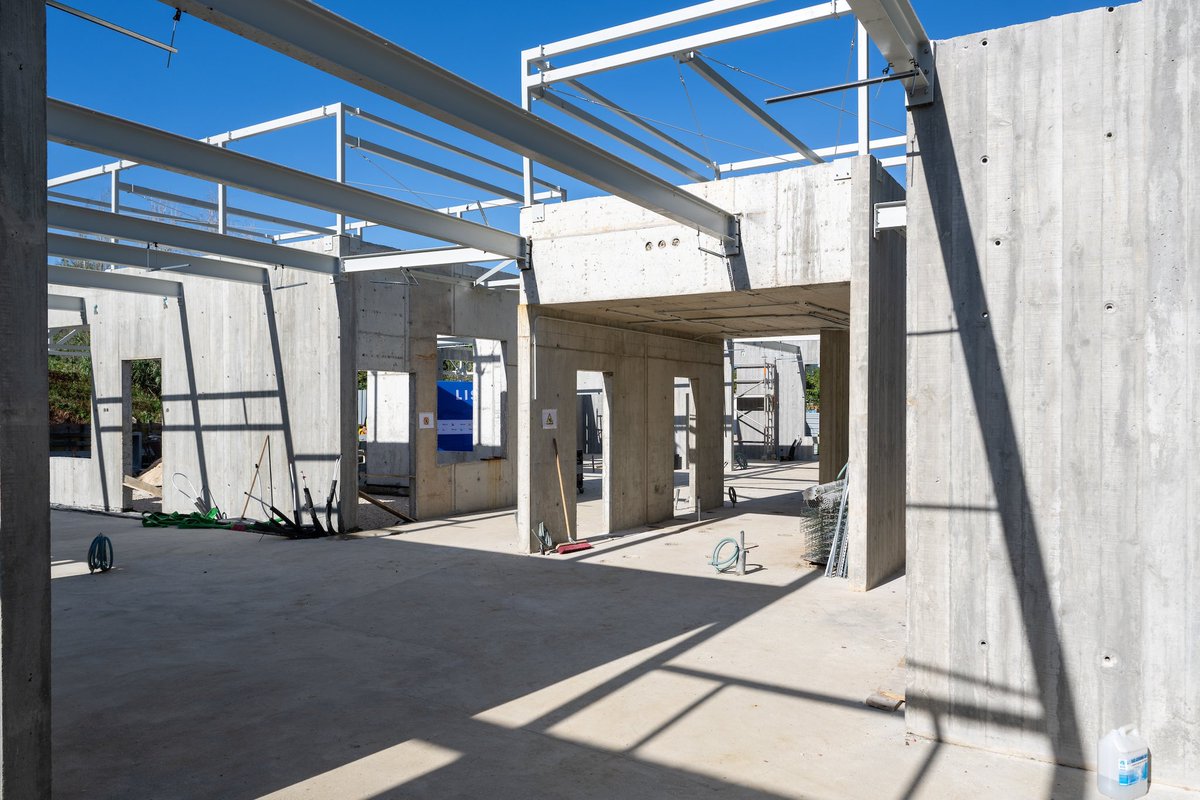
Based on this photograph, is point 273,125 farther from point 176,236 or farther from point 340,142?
point 176,236

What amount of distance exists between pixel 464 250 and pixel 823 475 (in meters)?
7.31

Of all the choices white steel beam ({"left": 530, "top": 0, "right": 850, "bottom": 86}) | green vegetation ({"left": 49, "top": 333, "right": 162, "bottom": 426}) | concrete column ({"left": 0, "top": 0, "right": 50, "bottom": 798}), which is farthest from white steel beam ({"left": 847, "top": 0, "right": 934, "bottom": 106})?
green vegetation ({"left": 49, "top": 333, "right": 162, "bottom": 426})

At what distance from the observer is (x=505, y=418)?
16578mm

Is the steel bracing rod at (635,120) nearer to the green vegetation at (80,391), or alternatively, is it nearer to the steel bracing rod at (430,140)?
the steel bracing rod at (430,140)

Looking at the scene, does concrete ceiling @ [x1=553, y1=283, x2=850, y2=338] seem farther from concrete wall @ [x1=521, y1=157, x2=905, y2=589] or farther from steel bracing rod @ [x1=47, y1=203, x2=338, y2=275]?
steel bracing rod @ [x1=47, y1=203, x2=338, y2=275]

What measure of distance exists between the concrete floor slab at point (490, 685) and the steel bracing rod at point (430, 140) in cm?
696

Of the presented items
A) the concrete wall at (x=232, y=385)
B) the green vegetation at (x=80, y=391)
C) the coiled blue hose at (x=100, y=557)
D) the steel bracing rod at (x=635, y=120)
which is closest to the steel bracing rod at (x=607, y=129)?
the steel bracing rod at (x=635, y=120)

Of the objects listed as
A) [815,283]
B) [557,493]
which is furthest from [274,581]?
[815,283]

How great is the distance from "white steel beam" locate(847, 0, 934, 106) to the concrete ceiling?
4.46 m

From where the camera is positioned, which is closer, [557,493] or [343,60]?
[343,60]

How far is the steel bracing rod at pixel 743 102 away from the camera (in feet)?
33.0

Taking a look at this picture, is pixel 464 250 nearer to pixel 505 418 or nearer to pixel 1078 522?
pixel 505 418

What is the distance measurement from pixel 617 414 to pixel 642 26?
5.84 metres

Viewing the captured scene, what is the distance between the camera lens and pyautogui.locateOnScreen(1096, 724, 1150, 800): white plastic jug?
14.1 ft
